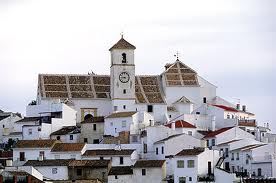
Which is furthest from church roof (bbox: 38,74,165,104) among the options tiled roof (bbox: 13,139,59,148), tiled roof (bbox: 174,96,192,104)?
tiled roof (bbox: 13,139,59,148)

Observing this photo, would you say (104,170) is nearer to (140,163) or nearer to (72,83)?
(140,163)

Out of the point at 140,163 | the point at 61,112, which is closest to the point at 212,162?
the point at 140,163

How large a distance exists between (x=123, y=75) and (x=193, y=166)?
2722 cm

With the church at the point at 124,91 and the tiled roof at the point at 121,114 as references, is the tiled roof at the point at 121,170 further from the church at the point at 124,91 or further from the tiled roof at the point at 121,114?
the church at the point at 124,91

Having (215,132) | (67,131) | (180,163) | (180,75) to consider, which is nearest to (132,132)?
(67,131)

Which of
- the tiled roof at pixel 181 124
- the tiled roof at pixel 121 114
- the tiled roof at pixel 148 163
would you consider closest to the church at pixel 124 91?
the tiled roof at pixel 121 114

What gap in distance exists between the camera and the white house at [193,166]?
108500mm

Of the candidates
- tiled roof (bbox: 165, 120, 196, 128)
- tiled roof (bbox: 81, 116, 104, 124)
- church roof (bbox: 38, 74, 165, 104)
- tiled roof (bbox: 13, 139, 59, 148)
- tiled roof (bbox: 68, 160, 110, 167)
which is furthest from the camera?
church roof (bbox: 38, 74, 165, 104)

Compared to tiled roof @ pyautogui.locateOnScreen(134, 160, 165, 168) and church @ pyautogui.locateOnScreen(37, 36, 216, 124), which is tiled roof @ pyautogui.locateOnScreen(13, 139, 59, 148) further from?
church @ pyautogui.locateOnScreen(37, 36, 216, 124)

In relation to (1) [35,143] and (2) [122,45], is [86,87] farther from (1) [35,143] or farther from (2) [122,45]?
(1) [35,143]

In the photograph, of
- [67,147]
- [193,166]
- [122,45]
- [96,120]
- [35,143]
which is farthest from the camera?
[122,45]

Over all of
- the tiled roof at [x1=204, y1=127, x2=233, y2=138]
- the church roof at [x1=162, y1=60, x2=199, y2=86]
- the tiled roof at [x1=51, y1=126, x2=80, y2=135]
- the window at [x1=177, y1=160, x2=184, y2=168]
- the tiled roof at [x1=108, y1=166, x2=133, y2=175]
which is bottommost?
the tiled roof at [x1=108, y1=166, x2=133, y2=175]

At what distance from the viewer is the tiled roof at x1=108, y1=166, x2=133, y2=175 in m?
110

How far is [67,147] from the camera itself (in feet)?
384
